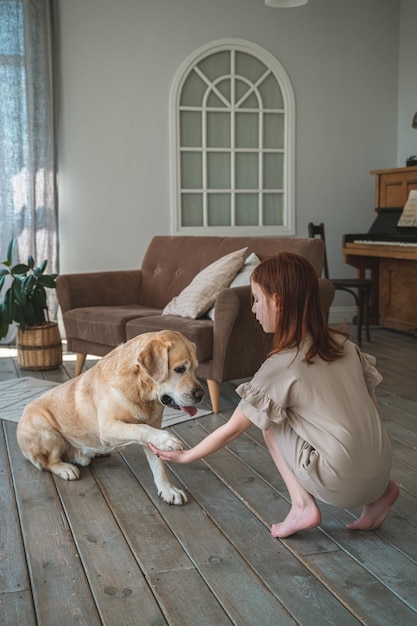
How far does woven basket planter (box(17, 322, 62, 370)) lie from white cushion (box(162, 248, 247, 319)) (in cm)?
119

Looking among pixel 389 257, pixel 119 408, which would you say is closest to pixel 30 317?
pixel 119 408

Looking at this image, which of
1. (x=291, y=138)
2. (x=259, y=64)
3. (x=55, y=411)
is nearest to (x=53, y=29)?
(x=259, y=64)

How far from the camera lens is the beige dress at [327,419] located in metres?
2.08

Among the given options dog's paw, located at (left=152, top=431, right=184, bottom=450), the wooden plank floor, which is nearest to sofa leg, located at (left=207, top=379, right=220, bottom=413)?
the wooden plank floor

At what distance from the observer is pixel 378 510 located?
2.30 meters

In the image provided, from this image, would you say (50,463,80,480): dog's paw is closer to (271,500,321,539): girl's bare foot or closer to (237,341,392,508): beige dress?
Answer: (271,500,321,539): girl's bare foot

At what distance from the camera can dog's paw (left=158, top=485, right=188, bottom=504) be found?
260 cm

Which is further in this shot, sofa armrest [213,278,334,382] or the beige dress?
sofa armrest [213,278,334,382]

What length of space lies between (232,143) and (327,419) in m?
4.83

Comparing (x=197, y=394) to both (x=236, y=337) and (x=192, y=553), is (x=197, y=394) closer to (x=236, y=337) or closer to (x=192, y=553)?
(x=192, y=553)

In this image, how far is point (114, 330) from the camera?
429 cm

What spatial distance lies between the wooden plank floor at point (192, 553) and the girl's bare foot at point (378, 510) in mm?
35

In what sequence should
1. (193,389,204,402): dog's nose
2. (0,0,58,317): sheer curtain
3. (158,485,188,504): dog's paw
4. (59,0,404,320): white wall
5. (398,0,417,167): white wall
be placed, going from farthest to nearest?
(398,0,417,167): white wall < (59,0,404,320): white wall < (0,0,58,317): sheer curtain < (158,485,188,504): dog's paw < (193,389,204,402): dog's nose

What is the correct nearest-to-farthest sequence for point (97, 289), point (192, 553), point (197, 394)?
1. point (192, 553)
2. point (197, 394)
3. point (97, 289)
